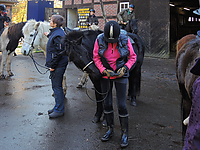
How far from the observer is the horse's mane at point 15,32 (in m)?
6.90

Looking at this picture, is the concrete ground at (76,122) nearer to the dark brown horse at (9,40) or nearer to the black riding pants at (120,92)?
the black riding pants at (120,92)

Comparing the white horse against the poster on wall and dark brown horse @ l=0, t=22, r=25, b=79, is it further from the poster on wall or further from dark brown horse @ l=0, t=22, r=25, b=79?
the poster on wall

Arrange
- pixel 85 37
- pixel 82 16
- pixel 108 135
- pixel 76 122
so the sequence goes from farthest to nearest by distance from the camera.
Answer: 1. pixel 82 16
2. pixel 76 122
3. pixel 85 37
4. pixel 108 135

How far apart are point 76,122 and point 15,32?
4.81 meters

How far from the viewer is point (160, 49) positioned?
12.7m

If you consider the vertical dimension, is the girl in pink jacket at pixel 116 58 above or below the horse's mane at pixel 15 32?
below

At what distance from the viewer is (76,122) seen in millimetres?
3748

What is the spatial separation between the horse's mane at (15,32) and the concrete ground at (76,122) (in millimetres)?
1871

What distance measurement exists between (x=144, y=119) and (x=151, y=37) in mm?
9812

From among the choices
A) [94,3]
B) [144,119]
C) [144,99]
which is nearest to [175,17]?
[94,3]

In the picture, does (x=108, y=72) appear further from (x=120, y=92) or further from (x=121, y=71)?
(x=120, y=92)

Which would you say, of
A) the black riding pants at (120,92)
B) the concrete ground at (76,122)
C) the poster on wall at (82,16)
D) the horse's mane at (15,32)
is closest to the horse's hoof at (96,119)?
the concrete ground at (76,122)

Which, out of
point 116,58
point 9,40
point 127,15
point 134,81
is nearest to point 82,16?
point 127,15

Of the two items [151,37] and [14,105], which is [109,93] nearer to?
[14,105]
